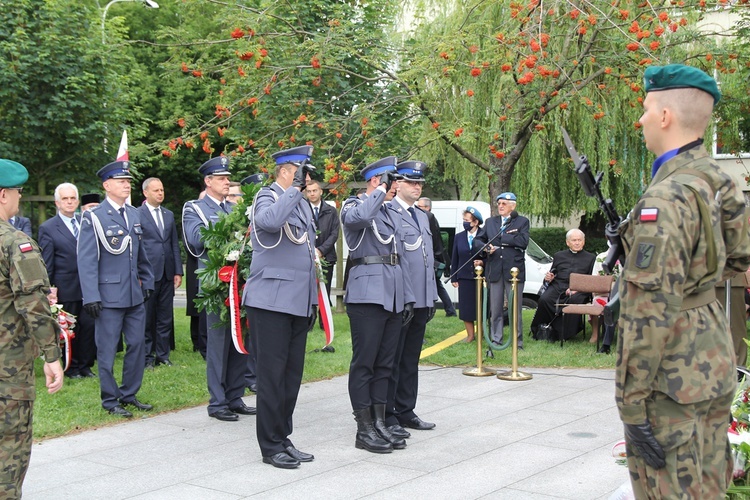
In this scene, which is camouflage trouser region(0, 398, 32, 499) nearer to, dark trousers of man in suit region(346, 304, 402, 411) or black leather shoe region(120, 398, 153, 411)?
dark trousers of man in suit region(346, 304, 402, 411)

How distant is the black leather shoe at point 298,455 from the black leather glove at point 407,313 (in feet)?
4.57

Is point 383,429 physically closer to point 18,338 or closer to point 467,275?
point 18,338

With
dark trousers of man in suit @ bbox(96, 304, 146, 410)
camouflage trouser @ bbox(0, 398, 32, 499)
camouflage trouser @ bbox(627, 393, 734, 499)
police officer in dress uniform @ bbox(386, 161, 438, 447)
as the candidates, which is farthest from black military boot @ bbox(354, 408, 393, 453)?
camouflage trouser @ bbox(627, 393, 734, 499)

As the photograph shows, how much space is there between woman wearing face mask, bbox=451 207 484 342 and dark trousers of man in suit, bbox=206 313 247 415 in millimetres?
5167

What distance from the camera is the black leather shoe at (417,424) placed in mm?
7566

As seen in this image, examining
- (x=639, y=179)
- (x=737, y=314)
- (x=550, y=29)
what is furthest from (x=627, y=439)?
(x=639, y=179)

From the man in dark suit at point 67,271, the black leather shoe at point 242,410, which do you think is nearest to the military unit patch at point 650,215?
the black leather shoe at point 242,410

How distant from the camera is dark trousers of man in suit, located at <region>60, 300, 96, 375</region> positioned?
10.3 meters

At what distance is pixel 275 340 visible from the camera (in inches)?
253

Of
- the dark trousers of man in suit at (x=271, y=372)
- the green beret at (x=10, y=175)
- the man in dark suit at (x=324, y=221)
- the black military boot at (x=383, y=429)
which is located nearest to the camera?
the green beret at (x=10, y=175)

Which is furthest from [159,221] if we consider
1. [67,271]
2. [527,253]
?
[527,253]

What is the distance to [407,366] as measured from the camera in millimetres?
7625

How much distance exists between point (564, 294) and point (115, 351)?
724 centimetres

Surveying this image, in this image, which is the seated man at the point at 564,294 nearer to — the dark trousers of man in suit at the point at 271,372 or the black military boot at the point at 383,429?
the black military boot at the point at 383,429
